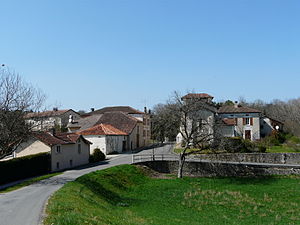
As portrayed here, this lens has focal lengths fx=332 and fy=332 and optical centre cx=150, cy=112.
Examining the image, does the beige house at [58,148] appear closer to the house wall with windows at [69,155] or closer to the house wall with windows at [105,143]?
the house wall with windows at [69,155]

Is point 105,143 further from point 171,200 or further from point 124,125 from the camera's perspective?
point 171,200

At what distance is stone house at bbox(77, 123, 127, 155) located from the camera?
1922 inches

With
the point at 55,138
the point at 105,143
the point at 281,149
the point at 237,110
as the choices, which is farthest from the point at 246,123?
the point at 55,138

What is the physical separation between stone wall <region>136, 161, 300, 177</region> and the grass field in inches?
79.0

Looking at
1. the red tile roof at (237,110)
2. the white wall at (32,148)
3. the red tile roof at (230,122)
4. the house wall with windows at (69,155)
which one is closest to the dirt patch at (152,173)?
the house wall with windows at (69,155)

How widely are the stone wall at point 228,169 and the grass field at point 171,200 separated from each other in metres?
2.01

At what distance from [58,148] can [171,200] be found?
48.3 ft

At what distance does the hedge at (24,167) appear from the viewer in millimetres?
26422

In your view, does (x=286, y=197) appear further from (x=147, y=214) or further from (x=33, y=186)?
(x=33, y=186)

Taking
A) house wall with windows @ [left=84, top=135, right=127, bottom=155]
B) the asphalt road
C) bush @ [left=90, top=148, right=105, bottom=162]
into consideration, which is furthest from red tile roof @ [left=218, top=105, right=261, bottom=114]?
the asphalt road

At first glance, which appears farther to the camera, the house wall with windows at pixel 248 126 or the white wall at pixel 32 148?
the house wall with windows at pixel 248 126

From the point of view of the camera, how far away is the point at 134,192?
27281mm

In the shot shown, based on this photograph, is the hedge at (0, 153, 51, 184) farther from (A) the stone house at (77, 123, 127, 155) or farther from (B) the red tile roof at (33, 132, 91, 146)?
(A) the stone house at (77, 123, 127, 155)

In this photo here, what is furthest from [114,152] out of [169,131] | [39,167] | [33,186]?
[33,186]
